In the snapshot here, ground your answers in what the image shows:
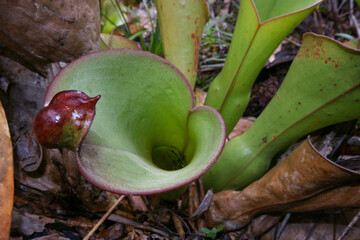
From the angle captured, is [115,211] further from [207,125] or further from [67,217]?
[207,125]

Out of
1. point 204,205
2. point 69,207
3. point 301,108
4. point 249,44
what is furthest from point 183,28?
point 69,207

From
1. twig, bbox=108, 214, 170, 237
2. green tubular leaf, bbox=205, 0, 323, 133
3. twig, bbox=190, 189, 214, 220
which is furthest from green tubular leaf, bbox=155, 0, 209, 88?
twig, bbox=108, 214, 170, 237

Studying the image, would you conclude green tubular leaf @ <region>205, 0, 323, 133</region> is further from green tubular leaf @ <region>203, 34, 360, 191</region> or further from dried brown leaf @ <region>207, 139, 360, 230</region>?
dried brown leaf @ <region>207, 139, 360, 230</region>

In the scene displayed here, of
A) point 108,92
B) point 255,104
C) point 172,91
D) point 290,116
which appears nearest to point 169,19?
point 172,91

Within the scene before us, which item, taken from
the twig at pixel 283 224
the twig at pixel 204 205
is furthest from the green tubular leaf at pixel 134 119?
the twig at pixel 283 224

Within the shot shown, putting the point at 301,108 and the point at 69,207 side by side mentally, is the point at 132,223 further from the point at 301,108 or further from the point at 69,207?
the point at 301,108

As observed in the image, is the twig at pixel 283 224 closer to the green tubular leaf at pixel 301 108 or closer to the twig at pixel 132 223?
the green tubular leaf at pixel 301 108
